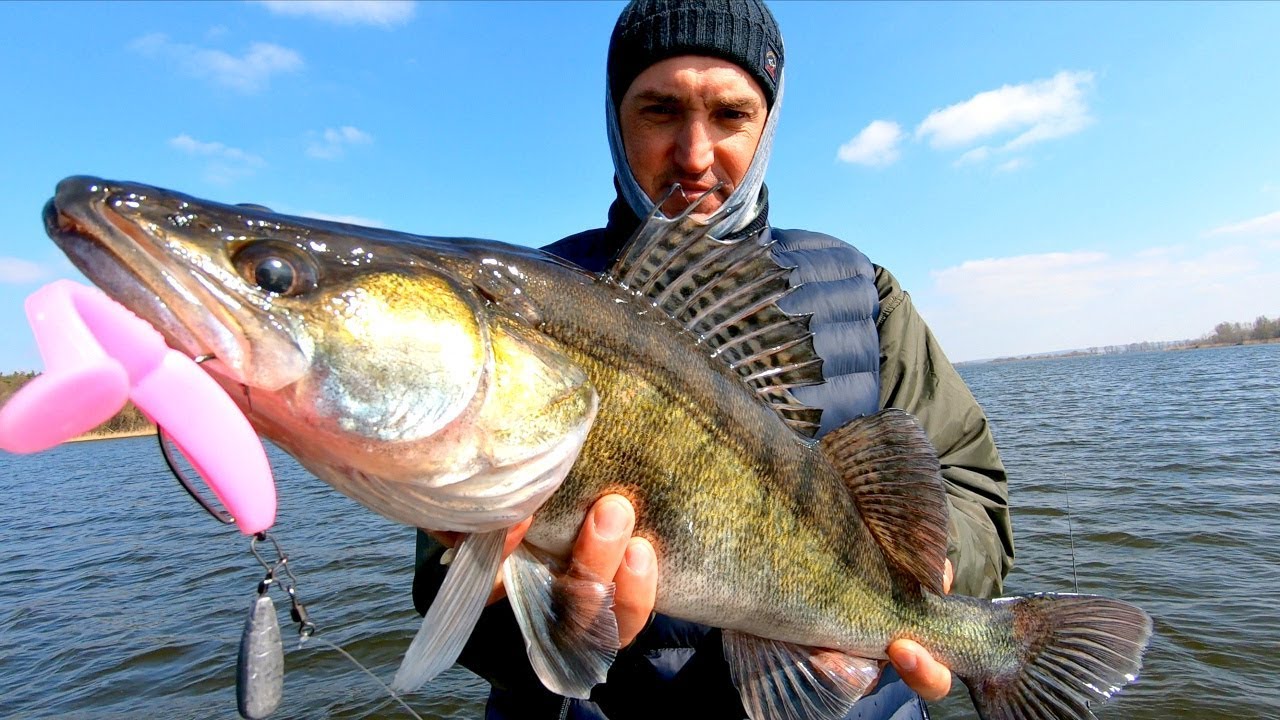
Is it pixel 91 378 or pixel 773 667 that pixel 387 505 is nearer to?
pixel 91 378

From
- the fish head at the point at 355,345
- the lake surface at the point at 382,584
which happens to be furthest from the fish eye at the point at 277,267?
the lake surface at the point at 382,584

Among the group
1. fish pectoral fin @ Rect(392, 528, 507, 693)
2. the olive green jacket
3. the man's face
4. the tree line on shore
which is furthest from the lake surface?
the tree line on shore

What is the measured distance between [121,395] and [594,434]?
3.31ft

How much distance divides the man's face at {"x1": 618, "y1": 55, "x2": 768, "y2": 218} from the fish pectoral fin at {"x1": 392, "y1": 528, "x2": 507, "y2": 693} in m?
1.87

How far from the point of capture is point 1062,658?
2.48 m

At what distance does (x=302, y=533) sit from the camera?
13742 millimetres

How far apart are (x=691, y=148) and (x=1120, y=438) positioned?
20.1m

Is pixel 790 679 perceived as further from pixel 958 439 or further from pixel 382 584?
pixel 382 584

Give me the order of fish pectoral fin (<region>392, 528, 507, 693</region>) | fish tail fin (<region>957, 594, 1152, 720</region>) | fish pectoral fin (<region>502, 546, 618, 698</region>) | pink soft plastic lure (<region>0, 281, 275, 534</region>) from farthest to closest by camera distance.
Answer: fish tail fin (<region>957, 594, 1152, 720</region>) → fish pectoral fin (<region>502, 546, 618, 698</region>) → fish pectoral fin (<region>392, 528, 507, 693</region>) → pink soft plastic lure (<region>0, 281, 275, 534</region>)

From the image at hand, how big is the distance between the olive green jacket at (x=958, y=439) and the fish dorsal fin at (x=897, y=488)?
1.14ft

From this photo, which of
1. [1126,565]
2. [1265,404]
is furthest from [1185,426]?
[1126,565]

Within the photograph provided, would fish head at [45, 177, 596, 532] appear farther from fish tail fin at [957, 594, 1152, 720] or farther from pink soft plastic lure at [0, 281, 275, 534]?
fish tail fin at [957, 594, 1152, 720]

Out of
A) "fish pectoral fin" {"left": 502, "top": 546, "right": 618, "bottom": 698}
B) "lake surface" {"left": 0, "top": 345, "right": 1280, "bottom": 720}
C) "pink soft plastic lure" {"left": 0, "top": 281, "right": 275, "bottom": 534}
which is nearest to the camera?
"pink soft plastic lure" {"left": 0, "top": 281, "right": 275, "bottom": 534}

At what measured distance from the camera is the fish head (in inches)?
51.3
